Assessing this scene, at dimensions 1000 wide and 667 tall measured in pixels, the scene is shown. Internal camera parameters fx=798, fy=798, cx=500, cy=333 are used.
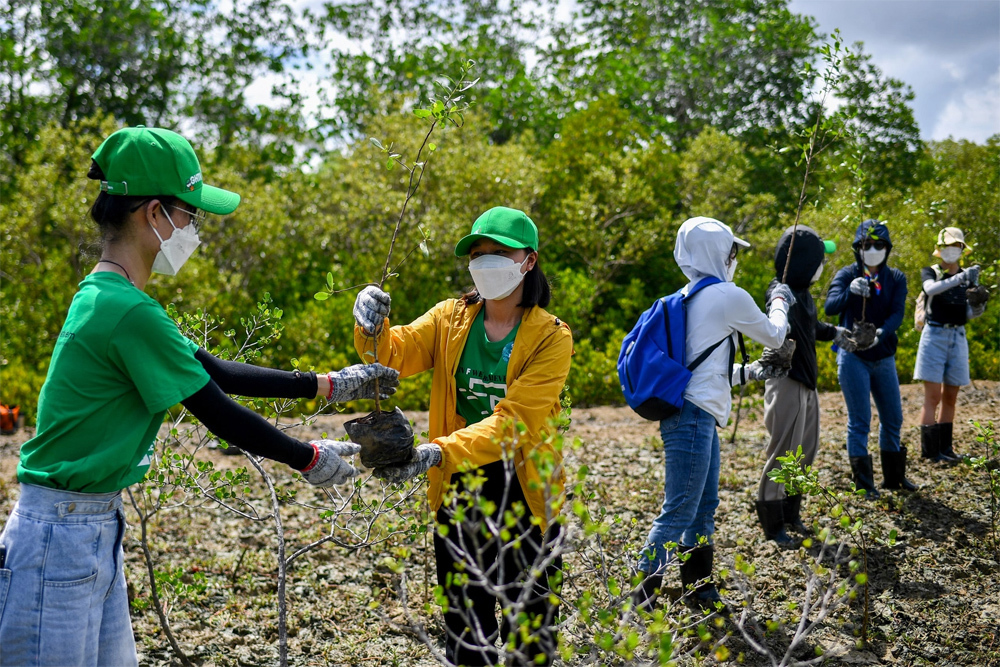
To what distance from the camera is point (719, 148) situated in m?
11.8

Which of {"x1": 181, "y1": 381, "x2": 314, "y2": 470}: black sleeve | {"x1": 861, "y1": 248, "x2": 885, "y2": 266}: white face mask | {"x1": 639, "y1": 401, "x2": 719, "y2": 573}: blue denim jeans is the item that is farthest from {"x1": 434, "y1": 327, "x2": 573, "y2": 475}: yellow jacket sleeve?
{"x1": 861, "y1": 248, "x2": 885, "y2": 266}: white face mask

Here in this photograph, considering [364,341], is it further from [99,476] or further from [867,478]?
[867,478]

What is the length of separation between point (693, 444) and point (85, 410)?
2484mm

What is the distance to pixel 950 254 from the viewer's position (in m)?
5.84

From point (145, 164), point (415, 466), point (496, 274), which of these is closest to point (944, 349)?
point (496, 274)

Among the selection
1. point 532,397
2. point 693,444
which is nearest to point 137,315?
point 532,397

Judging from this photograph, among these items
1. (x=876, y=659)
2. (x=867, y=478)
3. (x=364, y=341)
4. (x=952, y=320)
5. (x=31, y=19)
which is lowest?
(x=876, y=659)

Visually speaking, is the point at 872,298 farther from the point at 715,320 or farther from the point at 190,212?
the point at 190,212

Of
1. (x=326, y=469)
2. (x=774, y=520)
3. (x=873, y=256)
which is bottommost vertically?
(x=774, y=520)

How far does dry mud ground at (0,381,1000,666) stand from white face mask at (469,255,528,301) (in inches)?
36.5

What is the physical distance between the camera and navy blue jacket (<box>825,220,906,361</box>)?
512 centimetres

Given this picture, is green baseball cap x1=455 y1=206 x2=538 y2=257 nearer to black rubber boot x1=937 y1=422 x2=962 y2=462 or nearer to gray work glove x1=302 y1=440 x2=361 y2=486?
gray work glove x1=302 y1=440 x2=361 y2=486

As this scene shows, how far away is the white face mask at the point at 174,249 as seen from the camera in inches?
78.8

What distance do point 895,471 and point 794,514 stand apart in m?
1.00
